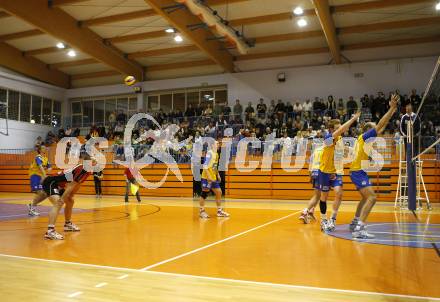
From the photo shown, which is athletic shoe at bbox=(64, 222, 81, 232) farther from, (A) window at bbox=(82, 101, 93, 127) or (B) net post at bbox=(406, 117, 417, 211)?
(A) window at bbox=(82, 101, 93, 127)

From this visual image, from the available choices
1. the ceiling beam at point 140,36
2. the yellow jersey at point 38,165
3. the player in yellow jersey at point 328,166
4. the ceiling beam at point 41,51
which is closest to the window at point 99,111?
the ceiling beam at point 41,51

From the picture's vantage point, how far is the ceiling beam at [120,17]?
2070 centimetres

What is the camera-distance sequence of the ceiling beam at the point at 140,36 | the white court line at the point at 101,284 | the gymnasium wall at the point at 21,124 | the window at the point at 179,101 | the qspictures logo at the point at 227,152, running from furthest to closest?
the window at the point at 179,101, the gymnasium wall at the point at 21,124, the ceiling beam at the point at 140,36, the qspictures logo at the point at 227,152, the white court line at the point at 101,284

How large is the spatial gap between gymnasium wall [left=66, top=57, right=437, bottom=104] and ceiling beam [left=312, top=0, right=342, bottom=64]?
1271 mm

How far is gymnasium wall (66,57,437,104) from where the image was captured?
74.8 ft

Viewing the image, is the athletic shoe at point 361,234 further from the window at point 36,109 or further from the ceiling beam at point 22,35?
the window at point 36,109

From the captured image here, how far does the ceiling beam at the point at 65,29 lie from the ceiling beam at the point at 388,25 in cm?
1423

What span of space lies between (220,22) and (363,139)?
44.5 feet

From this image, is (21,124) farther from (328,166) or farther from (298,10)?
(328,166)

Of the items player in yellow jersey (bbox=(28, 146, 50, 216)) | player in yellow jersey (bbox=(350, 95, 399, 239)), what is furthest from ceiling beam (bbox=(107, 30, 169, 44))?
player in yellow jersey (bbox=(350, 95, 399, 239))

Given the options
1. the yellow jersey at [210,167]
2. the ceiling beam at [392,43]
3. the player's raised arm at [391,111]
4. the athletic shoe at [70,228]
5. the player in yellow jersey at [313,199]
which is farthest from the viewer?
the ceiling beam at [392,43]

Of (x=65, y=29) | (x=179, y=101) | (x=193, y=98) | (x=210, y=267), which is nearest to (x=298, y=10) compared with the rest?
(x=193, y=98)

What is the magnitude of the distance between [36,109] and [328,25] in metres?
22.4

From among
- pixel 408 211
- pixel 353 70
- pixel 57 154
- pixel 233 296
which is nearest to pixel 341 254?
pixel 233 296
